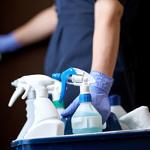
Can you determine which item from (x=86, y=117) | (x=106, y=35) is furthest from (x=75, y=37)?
(x=86, y=117)

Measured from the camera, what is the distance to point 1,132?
1382 millimetres

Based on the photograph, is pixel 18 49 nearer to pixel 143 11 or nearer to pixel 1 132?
pixel 1 132

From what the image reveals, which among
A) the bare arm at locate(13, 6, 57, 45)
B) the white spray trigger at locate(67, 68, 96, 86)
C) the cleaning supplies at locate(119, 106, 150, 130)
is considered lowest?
the cleaning supplies at locate(119, 106, 150, 130)

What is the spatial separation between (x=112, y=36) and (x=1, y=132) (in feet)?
1.77

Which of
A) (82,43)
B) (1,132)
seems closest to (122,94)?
(82,43)

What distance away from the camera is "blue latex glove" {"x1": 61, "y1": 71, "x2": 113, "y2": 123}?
38.6 inches

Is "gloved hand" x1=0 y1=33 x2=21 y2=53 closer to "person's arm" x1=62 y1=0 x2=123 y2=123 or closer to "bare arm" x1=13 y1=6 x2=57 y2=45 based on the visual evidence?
"bare arm" x1=13 y1=6 x2=57 y2=45

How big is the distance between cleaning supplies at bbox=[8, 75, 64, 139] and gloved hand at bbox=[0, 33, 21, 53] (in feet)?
Result: 1.64

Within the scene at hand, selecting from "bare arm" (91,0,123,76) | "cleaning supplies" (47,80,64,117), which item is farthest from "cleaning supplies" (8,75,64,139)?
"bare arm" (91,0,123,76)

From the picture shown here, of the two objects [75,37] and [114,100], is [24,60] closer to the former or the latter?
[75,37]

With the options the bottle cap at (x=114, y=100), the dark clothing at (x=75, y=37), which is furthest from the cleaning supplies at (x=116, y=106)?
the dark clothing at (x=75, y=37)

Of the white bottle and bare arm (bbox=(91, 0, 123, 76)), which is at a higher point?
bare arm (bbox=(91, 0, 123, 76))

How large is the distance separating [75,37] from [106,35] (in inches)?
6.7

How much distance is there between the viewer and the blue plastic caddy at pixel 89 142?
0.81 m
